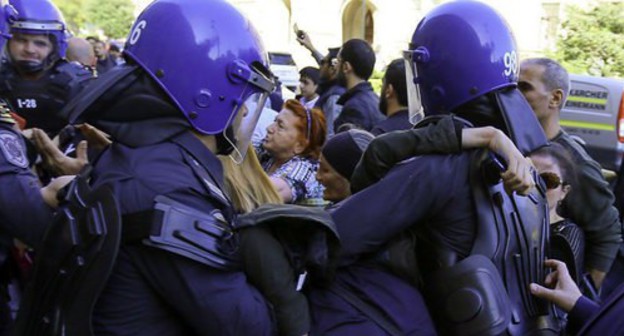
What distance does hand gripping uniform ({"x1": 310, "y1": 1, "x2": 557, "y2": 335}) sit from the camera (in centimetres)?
213

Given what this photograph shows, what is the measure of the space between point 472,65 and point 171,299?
1.18 m

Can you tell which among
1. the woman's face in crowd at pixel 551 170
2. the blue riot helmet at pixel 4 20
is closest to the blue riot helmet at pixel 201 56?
the blue riot helmet at pixel 4 20

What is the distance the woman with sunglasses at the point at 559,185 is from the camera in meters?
3.21

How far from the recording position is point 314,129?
463 centimetres

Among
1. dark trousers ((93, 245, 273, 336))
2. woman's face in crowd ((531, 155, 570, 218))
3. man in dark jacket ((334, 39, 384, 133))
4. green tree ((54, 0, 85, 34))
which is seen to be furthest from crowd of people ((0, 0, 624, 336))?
green tree ((54, 0, 85, 34))

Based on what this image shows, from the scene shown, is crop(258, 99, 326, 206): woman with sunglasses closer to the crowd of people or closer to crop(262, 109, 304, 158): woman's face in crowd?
crop(262, 109, 304, 158): woman's face in crowd

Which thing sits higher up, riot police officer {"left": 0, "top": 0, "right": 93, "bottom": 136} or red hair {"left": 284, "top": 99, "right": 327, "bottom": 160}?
riot police officer {"left": 0, "top": 0, "right": 93, "bottom": 136}

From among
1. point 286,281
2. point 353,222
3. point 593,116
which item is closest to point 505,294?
point 353,222

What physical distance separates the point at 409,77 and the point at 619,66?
17.2 meters

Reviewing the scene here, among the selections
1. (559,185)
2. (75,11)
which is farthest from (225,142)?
(75,11)

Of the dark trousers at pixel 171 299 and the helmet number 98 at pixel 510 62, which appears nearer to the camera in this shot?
the dark trousers at pixel 171 299

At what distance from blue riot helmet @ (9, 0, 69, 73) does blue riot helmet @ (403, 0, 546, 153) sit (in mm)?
2735

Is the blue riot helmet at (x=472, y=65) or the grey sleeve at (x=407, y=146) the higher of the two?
the blue riot helmet at (x=472, y=65)

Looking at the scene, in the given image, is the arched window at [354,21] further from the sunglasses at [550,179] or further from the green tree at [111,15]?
the sunglasses at [550,179]
